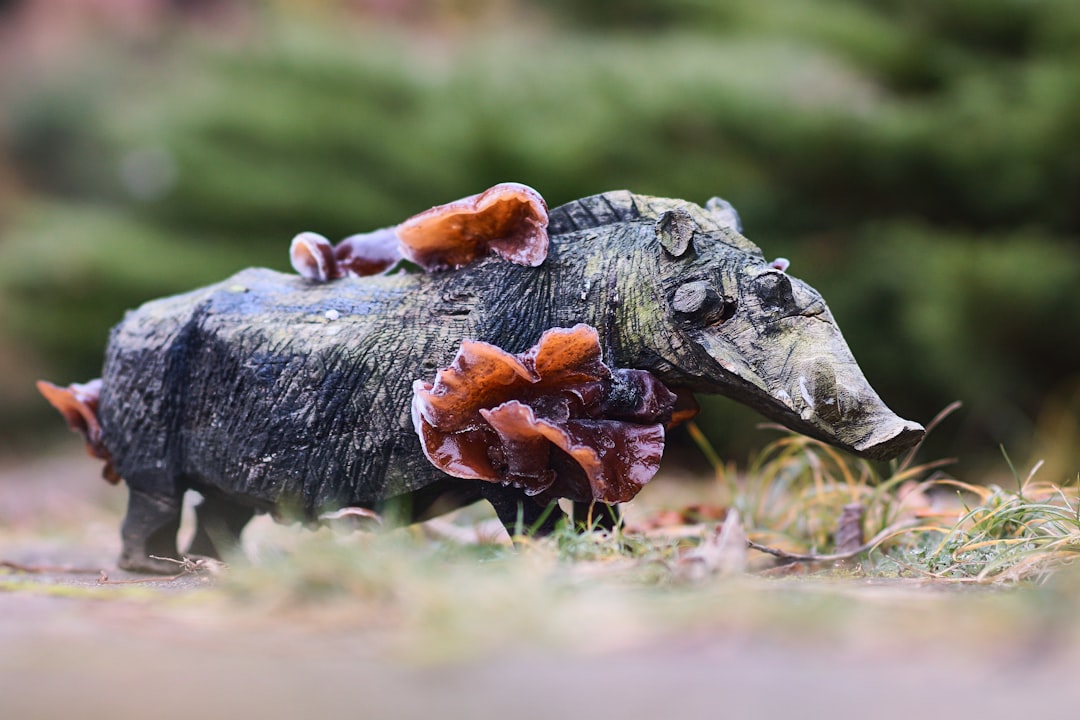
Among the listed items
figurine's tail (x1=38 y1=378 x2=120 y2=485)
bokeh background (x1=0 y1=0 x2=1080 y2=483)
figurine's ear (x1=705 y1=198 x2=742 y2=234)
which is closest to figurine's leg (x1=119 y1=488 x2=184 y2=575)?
figurine's tail (x1=38 y1=378 x2=120 y2=485)

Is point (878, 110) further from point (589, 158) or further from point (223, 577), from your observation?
point (223, 577)

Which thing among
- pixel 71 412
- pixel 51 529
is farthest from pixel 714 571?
pixel 51 529

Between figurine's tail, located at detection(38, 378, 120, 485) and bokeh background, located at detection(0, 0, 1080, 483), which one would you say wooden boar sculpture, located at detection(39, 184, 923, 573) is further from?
bokeh background, located at detection(0, 0, 1080, 483)

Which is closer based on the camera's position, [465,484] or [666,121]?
[465,484]

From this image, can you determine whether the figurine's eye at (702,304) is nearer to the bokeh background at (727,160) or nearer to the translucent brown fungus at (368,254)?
the translucent brown fungus at (368,254)

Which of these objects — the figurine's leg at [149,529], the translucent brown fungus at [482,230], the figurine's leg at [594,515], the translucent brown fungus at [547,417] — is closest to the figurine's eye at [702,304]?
the translucent brown fungus at [547,417]

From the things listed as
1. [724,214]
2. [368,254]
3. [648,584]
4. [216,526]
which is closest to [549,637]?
[648,584]
